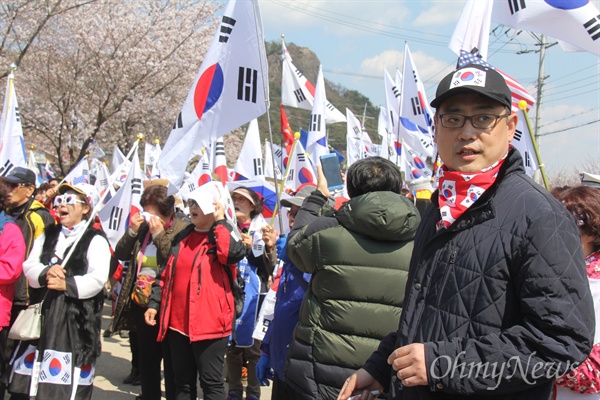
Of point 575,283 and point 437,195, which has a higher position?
point 437,195

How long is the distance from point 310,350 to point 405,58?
26.6 ft

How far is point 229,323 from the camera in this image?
441 cm

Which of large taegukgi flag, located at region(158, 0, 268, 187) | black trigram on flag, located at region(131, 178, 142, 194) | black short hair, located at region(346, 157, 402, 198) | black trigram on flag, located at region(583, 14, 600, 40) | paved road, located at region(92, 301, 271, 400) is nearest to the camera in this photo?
black short hair, located at region(346, 157, 402, 198)

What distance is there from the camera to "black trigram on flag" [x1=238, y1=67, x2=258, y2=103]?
505 cm

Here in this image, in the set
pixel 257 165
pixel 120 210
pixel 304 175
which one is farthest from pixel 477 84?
pixel 257 165

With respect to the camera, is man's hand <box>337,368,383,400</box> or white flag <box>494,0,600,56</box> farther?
white flag <box>494,0,600,56</box>

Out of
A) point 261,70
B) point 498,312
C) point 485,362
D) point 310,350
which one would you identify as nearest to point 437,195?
point 498,312

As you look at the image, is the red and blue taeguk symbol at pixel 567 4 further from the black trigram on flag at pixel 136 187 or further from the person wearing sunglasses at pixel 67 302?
the black trigram on flag at pixel 136 187

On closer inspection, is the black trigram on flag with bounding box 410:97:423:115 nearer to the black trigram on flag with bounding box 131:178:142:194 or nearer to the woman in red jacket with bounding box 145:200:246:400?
the black trigram on flag with bounding box 131:178:142:194

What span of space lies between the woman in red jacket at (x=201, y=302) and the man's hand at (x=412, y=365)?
109 inches

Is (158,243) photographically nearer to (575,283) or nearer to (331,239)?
(331,239)

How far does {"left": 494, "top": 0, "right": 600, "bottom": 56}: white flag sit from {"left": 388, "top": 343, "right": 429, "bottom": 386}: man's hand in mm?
3714

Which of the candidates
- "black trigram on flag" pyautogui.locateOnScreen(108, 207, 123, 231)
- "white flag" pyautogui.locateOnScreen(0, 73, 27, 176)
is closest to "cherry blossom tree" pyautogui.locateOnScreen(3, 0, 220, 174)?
"white flag" pyautogui.locateOnScreen(0, 73, 27, 176)

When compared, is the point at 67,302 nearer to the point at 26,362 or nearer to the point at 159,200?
the point at 26,362
